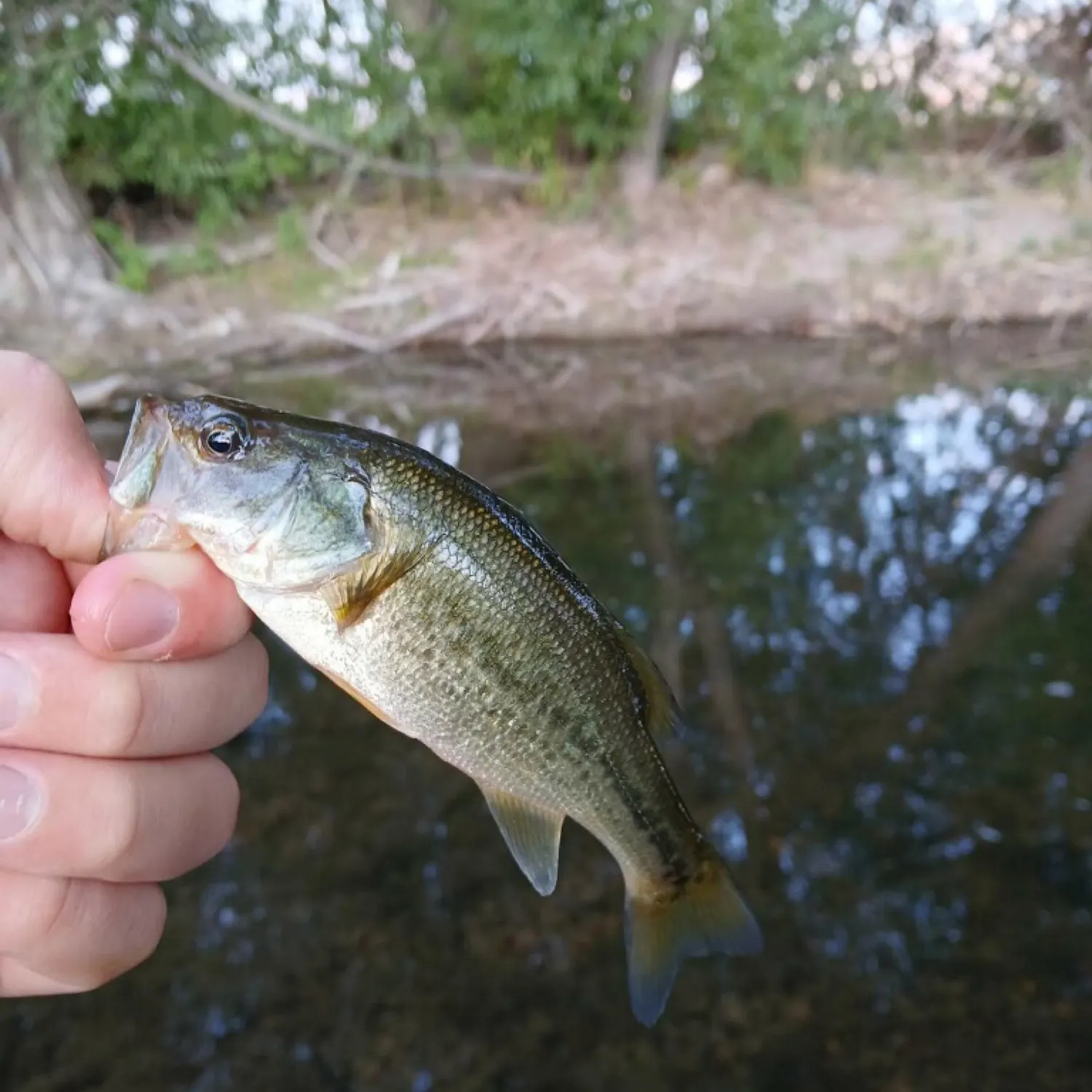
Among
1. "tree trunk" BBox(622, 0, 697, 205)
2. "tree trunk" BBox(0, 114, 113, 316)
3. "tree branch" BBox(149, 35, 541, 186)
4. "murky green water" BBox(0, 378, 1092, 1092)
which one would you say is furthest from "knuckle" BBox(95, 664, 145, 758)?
"tree trunk" BBox(622, 0, 697, 205)

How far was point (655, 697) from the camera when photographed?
2051mm

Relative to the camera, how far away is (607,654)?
6.35 ft

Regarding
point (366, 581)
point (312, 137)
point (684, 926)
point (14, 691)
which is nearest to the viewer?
point (14, 691)

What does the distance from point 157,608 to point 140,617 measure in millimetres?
35

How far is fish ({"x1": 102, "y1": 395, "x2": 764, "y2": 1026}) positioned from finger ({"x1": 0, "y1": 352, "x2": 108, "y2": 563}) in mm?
61

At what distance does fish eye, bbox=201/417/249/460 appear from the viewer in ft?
5.62

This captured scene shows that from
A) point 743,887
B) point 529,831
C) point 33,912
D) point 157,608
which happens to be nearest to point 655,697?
point 529,831

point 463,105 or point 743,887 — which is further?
point 463,105

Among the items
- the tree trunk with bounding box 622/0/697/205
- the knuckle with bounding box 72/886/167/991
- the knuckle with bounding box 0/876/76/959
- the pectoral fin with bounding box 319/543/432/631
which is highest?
the tree trunk with bounding box 622/0/697/205

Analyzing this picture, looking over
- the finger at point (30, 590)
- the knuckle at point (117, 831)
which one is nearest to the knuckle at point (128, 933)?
the knuckle at point (117, 831)

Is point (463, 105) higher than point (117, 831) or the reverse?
higher

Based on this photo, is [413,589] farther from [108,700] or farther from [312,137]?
[312,137]

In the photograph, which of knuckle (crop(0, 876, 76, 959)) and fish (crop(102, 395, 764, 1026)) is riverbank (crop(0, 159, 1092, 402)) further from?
knuckle (crop(0, 876, 76, 959))

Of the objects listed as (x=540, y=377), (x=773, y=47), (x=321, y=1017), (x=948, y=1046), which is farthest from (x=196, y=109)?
(x=948, y=1046)
